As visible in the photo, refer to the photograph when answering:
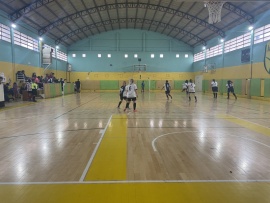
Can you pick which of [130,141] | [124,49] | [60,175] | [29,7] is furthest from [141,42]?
[60,175]

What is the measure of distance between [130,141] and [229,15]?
76.6 ft

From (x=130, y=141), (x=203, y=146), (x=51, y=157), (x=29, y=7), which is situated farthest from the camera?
(x=29, y=7)

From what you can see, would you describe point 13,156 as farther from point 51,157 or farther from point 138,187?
point 138,187

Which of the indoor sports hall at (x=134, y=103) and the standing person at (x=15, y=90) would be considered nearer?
the indoor sports hall at (x=134, y=103)

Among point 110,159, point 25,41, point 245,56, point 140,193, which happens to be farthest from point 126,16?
point 140,193

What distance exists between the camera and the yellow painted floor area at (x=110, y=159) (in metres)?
4.34

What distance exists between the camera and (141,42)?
41.0m

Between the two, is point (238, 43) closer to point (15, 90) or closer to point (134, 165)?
point (15, 90)

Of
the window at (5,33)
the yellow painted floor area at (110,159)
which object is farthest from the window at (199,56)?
the yellow painted floor area at (110,159)

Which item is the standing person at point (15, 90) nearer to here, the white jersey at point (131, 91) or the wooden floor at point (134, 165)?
the white jersey at point (131, 91)

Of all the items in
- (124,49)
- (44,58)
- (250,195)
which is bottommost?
(250,195)

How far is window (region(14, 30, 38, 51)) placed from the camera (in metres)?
23.5

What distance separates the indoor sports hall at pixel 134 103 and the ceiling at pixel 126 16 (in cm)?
17

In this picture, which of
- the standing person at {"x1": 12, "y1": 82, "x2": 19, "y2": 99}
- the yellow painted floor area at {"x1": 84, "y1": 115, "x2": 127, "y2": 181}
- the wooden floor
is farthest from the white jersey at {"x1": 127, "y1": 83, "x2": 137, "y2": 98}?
the standing person at {"x1": 12, "y1": 82, "x2": 19, "y2": 99}
